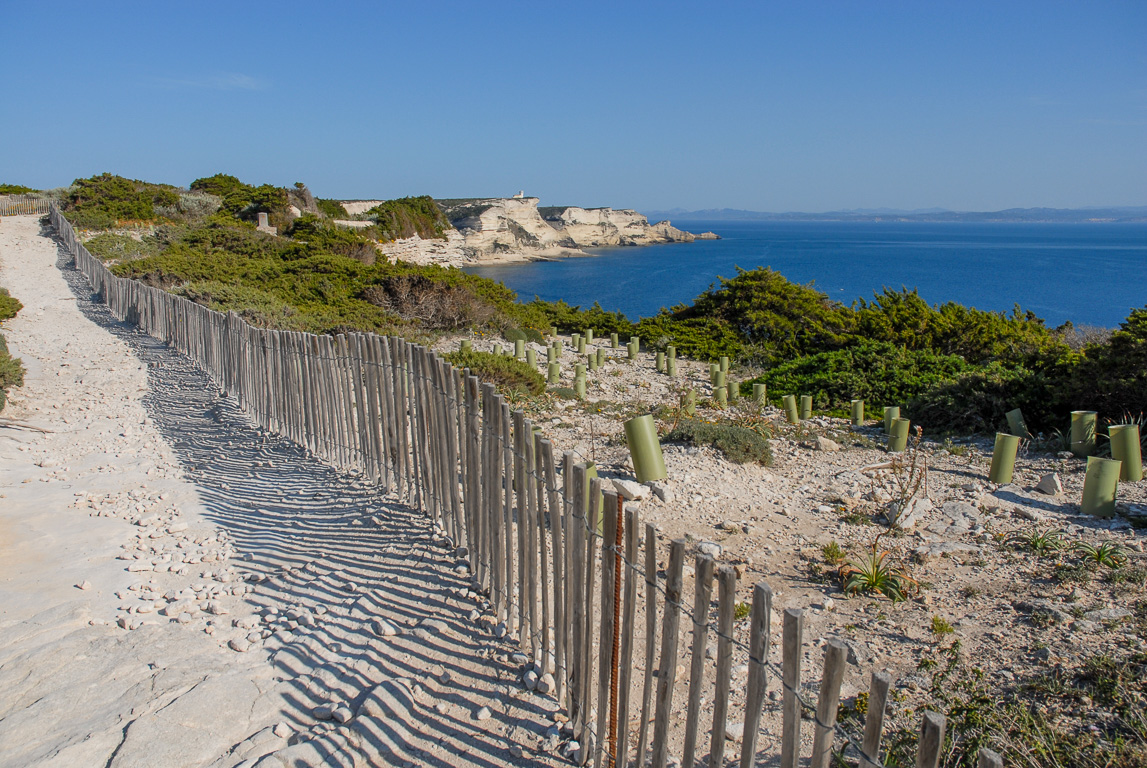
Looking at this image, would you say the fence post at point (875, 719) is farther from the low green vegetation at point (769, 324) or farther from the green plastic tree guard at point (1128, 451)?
the low green vegetation at point (769, 324)

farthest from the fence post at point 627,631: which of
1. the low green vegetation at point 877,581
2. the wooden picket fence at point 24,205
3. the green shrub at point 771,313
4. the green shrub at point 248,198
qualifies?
the wooden picket fence at point 24,205

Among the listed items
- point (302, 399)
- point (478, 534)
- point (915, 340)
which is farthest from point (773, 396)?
point (478, 534)

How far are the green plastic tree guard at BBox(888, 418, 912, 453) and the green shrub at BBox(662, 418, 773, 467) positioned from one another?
1.49 m

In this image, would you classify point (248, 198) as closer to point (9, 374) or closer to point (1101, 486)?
point (9, 374)

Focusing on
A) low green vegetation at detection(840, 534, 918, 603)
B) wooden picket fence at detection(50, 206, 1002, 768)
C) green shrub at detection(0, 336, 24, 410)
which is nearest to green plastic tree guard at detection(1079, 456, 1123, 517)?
low green vegetation at detection(840, 534, 918, 603)

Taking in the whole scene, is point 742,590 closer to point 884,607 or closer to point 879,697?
point 884,607

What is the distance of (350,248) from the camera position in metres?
24.3

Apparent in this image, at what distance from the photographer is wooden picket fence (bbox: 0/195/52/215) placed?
36.8 m

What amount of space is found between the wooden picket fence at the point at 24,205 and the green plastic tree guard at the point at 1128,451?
1762 inches

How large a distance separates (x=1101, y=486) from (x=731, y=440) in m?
2.78

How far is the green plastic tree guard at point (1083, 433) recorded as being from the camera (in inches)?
262

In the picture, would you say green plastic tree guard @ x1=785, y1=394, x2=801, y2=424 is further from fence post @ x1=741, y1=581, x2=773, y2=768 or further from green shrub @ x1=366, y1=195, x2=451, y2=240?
green shrub @ x1=366, y1=195, x2=451, y2=240

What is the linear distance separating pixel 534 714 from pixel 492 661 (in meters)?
0.44

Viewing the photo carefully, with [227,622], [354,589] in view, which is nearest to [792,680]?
[354,589]
